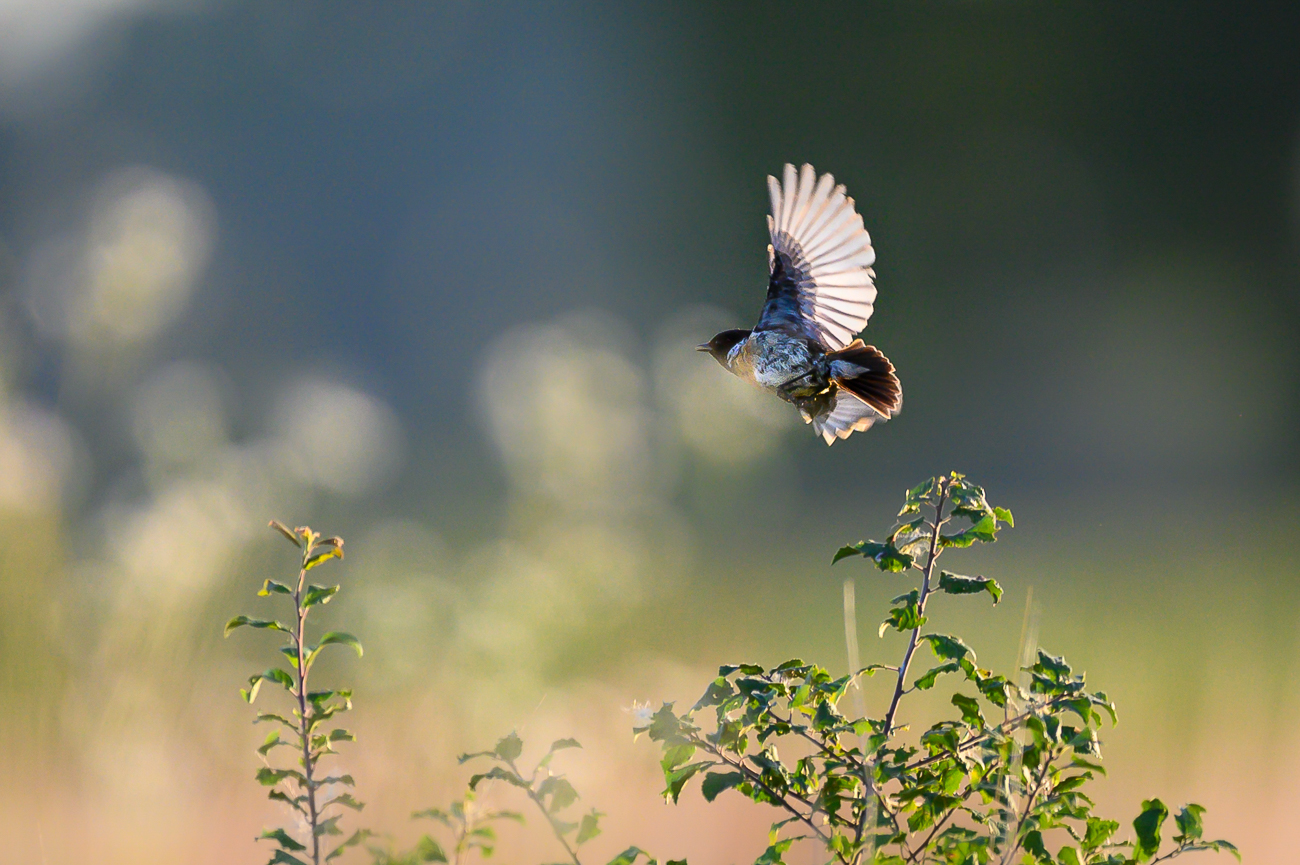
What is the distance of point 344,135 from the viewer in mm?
8305

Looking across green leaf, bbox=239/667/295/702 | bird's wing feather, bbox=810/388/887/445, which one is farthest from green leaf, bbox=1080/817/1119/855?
green leaf, bbox=239/667/295/702

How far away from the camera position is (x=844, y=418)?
1586mm

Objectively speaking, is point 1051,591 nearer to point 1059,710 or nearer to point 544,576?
point 544,576

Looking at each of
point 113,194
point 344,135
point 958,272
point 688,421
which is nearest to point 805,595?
point 688,421

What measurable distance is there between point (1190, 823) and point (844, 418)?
83 cm

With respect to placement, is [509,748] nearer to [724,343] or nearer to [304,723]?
[304,723]

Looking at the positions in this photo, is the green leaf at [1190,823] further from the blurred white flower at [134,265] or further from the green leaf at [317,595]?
the blurred white flower at [134,265]

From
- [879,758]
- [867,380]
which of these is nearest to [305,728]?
[879,758]

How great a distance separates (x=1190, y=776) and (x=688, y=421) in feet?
5.88

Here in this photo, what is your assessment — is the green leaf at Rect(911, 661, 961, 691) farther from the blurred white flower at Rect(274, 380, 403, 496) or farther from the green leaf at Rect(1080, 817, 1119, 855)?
the blurred white flower at Rect(274, 380, 403, 496)

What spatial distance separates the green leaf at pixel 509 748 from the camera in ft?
2.73

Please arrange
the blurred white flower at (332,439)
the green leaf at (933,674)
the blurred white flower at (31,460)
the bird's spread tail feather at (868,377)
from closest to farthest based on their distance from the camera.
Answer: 1. the green leaf at (933,674)
2. the blurred white flower at (31,460)
3. the bird's spread tail feather at (868,377)
4. the blurred white flower at (332,439)

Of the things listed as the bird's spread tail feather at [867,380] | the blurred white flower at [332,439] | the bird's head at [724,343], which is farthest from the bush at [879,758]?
the blurred white flower at [332,439]

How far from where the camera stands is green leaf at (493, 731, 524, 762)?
83 cm
